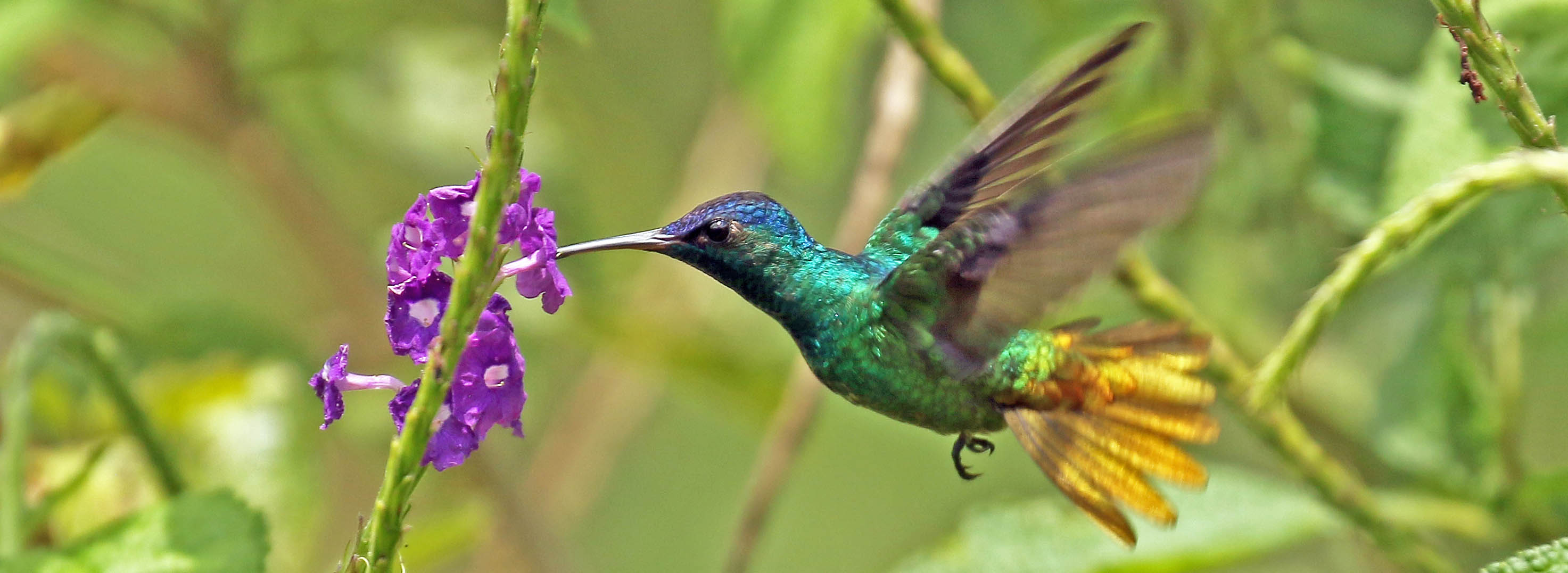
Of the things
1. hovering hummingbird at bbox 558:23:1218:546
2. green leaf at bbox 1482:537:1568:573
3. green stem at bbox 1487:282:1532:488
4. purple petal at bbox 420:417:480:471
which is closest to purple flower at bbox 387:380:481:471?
purple petal at bbox 420:417:480:471

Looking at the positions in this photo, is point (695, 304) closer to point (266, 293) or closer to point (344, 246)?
point (344, 246)

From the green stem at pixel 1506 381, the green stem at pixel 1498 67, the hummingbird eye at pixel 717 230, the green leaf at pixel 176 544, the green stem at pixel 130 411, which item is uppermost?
the green stem at pixel 1498 67

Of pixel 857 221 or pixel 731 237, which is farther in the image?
pixel 857 221

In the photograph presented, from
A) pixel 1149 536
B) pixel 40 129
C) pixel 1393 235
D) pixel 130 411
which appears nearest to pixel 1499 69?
pixel 1393 235

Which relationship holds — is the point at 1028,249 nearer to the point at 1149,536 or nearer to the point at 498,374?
the point at 498,374

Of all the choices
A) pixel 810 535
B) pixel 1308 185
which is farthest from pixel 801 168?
pixel 810 535

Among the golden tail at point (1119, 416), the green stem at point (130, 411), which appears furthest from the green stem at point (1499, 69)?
the green stem at point (130, 411)

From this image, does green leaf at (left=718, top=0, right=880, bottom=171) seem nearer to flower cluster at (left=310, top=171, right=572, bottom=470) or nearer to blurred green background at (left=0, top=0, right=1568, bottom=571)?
blurred green background at (left=0, top=0, right=1568, bottom=571)

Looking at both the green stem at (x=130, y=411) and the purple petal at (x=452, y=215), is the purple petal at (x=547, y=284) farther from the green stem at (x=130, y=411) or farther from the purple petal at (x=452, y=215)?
the green stem at (x=130, y=411)
